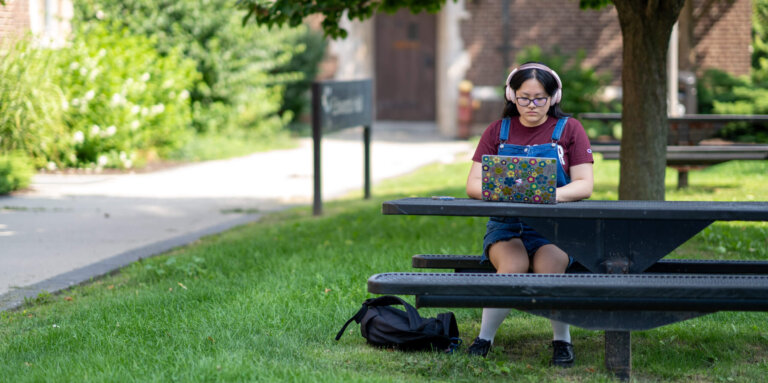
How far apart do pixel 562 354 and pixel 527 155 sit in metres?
0.89

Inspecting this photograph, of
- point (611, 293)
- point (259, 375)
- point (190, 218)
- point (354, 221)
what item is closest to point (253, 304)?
point (259, 375)

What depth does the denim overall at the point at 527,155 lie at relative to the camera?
4258mm

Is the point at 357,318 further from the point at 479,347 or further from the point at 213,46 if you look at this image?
the point at 213,46

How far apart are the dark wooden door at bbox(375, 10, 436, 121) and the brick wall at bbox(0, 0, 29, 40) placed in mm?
8774

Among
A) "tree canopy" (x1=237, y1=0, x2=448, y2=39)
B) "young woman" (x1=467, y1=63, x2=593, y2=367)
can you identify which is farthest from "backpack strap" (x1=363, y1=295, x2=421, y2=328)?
"tree canopy" (x1=237, y1=0, x2=448, y2=39)

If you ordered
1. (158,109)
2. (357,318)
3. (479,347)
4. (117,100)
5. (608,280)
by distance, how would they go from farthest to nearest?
(158,109), (117,100), (357,318), (479,347), (608,280)

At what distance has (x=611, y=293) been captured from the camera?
11.9ft

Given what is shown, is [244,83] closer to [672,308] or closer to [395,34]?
[395,34]

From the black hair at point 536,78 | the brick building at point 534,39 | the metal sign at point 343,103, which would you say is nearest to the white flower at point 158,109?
the metal sign at point 343,103

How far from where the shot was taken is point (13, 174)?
9773 mm

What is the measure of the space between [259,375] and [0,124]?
7.67 meters

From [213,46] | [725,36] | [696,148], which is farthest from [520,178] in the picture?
[725,36]

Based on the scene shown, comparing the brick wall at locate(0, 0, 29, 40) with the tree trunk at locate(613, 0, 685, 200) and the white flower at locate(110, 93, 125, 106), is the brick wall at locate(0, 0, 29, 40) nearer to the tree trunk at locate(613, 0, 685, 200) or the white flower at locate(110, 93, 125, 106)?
the white flower at locate(110, 93, 125, 106)

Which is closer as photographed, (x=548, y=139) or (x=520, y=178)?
(x=520, y=178)
